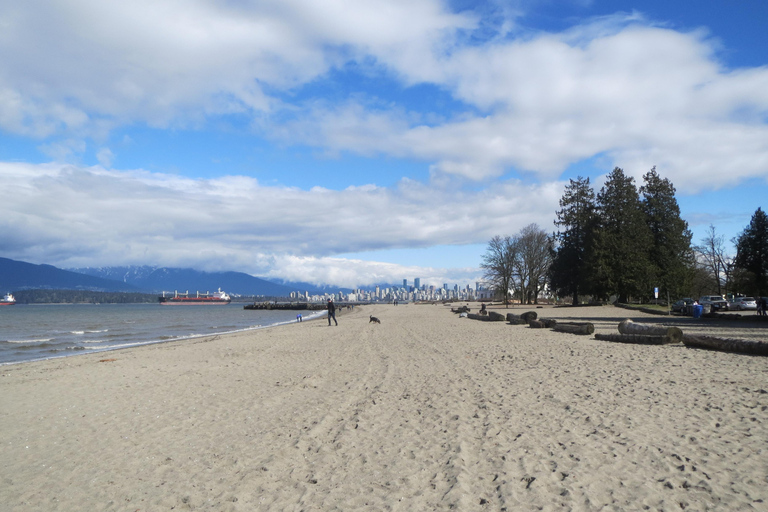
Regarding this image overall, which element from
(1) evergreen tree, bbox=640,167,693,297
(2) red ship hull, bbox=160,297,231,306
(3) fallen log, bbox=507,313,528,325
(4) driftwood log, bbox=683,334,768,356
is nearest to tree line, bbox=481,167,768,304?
(1) evergreen tree, bbox=640,167,693,297

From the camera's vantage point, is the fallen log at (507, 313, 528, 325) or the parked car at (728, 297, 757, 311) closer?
the fallen log at (507, 313, 528, 325)

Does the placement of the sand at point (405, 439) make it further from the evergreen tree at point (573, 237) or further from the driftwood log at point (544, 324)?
the evergreen tree at point (573, 237)

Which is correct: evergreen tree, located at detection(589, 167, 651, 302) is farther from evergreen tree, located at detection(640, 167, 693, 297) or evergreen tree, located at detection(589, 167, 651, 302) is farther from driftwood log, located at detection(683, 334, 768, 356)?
driftwood log, located at detection(683, 334, 768, 356)

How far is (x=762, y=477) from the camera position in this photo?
14.9ft

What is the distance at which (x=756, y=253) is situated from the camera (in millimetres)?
50781

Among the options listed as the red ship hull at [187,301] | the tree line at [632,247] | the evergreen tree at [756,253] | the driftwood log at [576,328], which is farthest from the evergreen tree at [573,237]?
the red ship hull at [187,301]

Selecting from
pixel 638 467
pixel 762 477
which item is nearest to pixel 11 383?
pixel 638 467

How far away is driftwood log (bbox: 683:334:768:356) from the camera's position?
39.8 ft

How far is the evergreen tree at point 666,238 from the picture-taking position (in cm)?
4841

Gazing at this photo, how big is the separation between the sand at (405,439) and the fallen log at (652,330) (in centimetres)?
292

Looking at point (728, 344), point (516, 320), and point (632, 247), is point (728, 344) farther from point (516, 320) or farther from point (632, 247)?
point (632, 247)

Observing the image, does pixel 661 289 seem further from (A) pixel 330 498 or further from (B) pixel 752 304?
(A) pixel 330 498

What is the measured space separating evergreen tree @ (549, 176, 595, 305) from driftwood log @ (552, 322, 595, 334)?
3260cm

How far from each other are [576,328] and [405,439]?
1688 cm
